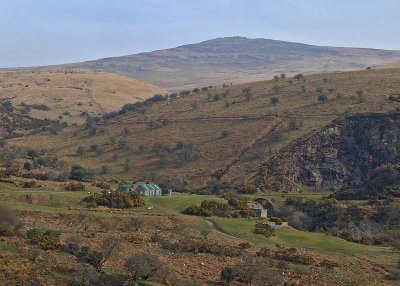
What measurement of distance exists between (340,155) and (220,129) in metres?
20.1

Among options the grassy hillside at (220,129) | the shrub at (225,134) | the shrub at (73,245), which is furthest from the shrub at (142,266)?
the shrub at (225,134)

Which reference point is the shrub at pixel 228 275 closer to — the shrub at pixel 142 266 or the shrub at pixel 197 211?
the shrub at pixel 142 266

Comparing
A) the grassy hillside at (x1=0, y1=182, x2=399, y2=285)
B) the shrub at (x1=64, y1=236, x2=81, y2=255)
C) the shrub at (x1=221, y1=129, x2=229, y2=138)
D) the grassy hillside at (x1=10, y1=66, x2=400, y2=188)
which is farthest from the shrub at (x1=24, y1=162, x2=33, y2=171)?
the shrub at (x1=64, y1=236, x2=81, y2=255)

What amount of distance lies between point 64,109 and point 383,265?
390 feet

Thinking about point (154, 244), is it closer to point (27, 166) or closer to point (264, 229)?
point (264, 229)

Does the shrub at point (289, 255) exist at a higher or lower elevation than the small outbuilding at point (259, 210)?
higher

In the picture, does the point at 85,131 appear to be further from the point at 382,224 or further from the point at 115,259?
the point at 115,259

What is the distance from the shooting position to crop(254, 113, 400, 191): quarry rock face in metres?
77.3

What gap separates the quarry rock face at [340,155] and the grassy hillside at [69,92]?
67.6 metres

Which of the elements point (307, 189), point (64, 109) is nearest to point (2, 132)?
point (64, 109)

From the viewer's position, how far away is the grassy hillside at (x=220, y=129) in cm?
8206

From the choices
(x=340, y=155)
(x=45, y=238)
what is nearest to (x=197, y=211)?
(x=45, y=238)

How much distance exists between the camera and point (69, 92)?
534 feet

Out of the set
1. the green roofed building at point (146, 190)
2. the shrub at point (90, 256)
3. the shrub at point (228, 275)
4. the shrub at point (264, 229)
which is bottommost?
the green roofed building at point (146, 190)
